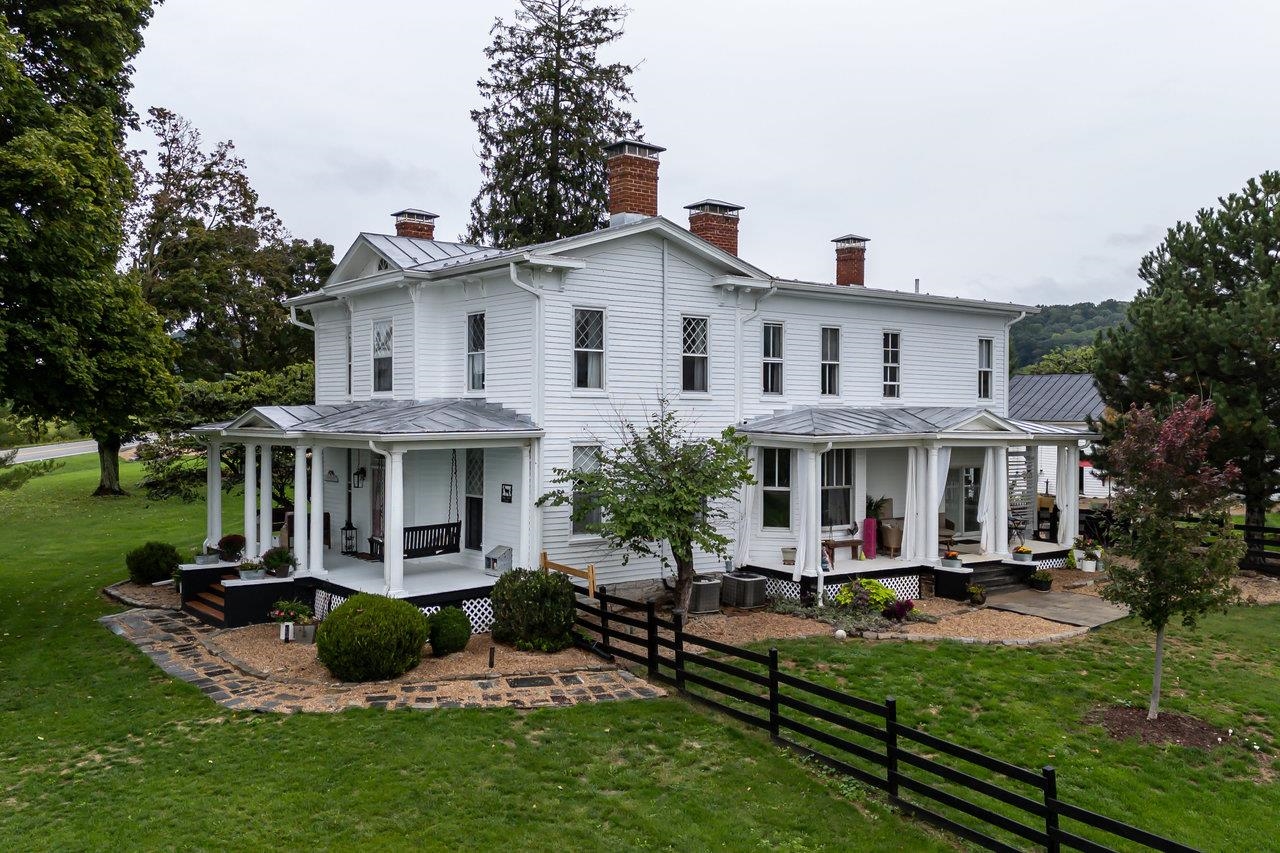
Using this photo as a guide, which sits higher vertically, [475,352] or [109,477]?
[475,352]

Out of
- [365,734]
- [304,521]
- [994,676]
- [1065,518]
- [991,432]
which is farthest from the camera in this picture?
[1065,518]

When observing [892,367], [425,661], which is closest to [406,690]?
[425,661]

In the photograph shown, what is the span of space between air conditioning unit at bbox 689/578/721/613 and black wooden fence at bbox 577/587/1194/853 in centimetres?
325

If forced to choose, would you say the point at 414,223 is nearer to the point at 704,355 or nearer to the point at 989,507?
the point at 704,355

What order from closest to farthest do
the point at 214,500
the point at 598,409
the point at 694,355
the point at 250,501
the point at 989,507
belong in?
the point at 598,409
the point at 694,355
the point at 250,501
the point at 214,500
the point at 989,507

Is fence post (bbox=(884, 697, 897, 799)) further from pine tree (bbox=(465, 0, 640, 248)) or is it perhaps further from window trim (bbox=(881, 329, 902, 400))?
pine tree (bbox=(465, 0, 640, 248))

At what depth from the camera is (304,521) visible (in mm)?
18000

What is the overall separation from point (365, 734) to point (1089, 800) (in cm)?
843

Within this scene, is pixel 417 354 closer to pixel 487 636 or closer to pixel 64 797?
pixel 487 636

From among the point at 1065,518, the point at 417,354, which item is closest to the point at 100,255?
the point at 417,354

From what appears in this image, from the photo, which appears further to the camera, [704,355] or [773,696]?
[704,355]

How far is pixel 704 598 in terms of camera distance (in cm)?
1798

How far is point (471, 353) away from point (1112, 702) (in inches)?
516

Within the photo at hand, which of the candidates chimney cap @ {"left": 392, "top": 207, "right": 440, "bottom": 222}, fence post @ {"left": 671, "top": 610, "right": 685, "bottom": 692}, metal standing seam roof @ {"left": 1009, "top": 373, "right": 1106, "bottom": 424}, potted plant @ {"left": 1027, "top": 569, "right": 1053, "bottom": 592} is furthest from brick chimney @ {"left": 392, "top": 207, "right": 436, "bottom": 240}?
metal standing seam roof @ {"left": 1009, "top": 373, "right": 1106, "bottom": 424}
